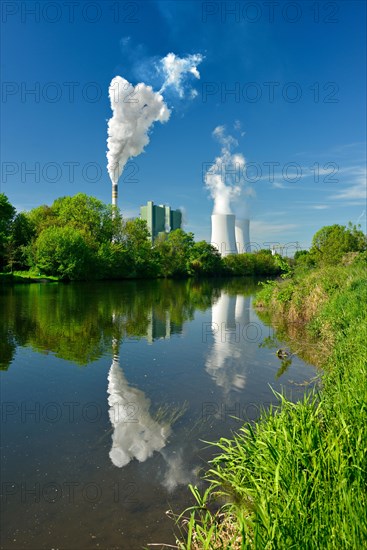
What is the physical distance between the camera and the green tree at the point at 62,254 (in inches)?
2040

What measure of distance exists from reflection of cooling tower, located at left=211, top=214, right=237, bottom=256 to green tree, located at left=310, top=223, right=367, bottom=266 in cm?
4114

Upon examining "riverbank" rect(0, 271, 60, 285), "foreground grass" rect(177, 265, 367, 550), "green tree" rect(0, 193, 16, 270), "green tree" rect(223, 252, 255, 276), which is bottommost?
"foreground grass" rect(177, 265, 367, 550)

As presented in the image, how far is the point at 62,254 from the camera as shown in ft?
169

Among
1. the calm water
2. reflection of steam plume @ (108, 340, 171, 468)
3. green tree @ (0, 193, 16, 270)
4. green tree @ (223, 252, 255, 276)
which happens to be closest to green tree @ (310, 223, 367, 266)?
the calm water

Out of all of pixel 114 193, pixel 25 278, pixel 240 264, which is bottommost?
pixel 25 278

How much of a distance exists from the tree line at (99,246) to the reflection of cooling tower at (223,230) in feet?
8.85

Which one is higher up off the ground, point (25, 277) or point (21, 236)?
point (21, 236)

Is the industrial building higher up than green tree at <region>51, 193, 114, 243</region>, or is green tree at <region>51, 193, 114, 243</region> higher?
the industrial building

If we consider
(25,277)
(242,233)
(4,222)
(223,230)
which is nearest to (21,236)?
(4,222)

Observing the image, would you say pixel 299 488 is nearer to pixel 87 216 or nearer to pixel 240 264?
pixel 87 216

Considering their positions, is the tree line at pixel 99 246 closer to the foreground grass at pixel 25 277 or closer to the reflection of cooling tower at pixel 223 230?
the foreground grass at pixel 25 277

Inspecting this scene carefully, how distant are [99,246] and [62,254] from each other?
9.21 meters

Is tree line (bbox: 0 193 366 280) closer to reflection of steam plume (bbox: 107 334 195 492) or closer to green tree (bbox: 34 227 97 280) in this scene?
green tree (bbox: 34 227 97 280)

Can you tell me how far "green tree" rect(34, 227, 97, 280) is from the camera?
51.8 metres
